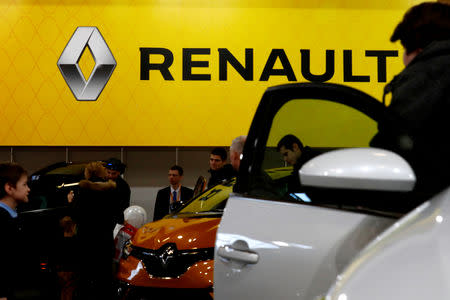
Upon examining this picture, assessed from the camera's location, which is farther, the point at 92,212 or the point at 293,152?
the point at 92,212

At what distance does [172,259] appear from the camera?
3992mm

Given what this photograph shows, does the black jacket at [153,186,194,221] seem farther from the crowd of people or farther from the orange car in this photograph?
the crowd of people

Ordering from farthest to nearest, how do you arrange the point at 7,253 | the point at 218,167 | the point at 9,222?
the point at 218,167, the point at 9,222, the point at 7,253

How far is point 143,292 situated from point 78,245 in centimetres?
179

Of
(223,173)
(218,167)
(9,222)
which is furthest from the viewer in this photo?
(218,167)

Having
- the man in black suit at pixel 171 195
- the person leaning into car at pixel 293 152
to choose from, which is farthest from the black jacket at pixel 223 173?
the person leaning into car at pixel 293 152

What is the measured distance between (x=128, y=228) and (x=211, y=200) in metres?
1.22

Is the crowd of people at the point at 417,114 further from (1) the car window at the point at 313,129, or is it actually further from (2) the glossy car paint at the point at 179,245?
A: (2) the glossy car paint at the point at 179,245

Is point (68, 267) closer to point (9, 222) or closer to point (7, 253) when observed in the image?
point (9, 222)

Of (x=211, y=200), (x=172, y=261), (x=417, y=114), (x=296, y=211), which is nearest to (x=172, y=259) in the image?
(x=172, y=261)

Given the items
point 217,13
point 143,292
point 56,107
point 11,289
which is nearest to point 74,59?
point 56,107

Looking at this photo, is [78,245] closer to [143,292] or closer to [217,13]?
[143,292]

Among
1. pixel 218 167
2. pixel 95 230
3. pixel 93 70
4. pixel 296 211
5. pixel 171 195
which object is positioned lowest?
pixel 95 230

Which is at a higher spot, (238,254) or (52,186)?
(238,254)
